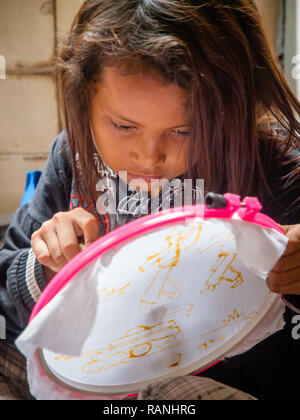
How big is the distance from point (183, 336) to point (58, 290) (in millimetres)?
174

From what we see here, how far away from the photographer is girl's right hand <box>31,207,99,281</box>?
32 cm

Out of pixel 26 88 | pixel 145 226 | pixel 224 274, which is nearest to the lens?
pixel 145 226

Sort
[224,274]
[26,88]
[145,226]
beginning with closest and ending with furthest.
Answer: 1. [145,226]
2. [224,274]
3. [26,88]

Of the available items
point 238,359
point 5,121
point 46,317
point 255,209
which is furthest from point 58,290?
point 5,121

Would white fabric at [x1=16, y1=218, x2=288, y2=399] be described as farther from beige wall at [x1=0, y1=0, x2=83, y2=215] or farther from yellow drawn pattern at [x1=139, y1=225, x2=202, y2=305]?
beige wall at [x1=0, y1=0, x2=83, y2=215]

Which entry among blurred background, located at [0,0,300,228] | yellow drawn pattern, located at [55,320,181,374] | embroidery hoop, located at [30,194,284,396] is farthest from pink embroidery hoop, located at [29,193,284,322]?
blurred background, located at [0,0,300,228]

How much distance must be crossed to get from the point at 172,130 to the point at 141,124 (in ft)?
→ 0.10

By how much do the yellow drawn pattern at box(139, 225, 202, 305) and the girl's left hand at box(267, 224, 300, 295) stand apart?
0.23 feet

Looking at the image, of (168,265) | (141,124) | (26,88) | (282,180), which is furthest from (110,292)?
(26,88)

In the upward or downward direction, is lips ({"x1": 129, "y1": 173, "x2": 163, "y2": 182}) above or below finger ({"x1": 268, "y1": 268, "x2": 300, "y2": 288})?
above

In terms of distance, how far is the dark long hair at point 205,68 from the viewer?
1.08 feet

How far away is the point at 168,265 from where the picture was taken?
31 cm

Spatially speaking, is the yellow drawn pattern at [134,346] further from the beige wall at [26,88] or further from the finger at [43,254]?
the beige wall at [26,88]

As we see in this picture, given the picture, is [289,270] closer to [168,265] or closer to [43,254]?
[168,265]
